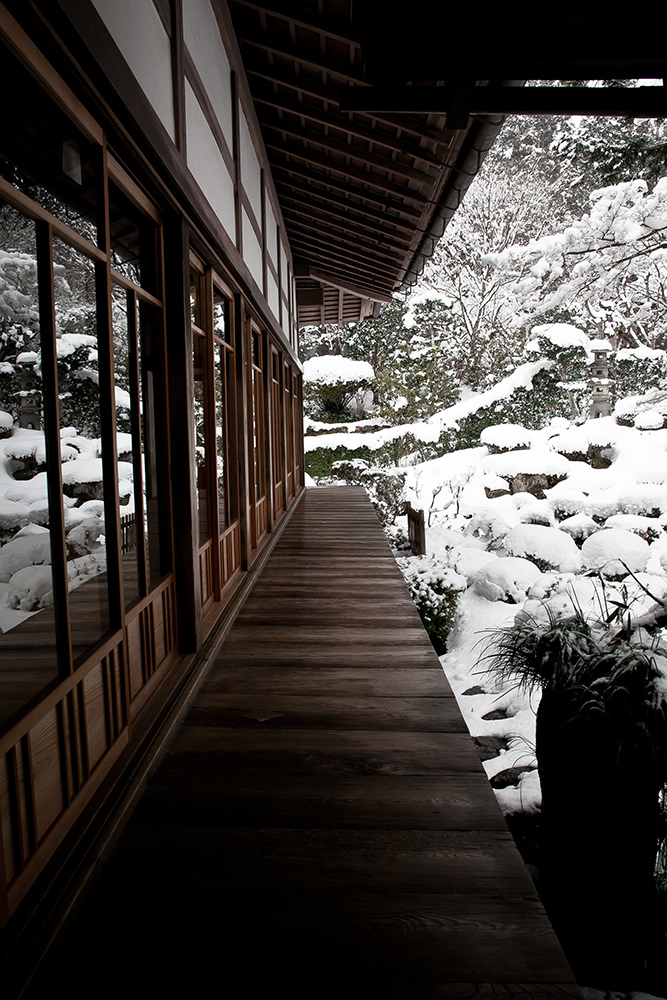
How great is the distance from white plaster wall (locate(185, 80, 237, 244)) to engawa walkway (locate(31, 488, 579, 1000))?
2.36 metres

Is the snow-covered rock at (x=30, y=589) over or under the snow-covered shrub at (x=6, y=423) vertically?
under

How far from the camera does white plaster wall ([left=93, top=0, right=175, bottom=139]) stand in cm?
168

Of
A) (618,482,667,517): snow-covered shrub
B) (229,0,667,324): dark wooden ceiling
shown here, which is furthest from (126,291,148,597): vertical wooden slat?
(618,482,667,517): snow-covered shrub

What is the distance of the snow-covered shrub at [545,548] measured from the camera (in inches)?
366

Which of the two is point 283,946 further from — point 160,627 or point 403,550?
point 403,550

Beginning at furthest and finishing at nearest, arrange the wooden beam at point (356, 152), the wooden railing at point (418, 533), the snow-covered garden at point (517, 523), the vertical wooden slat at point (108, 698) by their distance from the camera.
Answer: the wooden railing at point (418, 533)
the snow-covered garden at point (517, 523)
the wooden beam at point (356, 152)
the vertical wooden slat at point (108, 698)

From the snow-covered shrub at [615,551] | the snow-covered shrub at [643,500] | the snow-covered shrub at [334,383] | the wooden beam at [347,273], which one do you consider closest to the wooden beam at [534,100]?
the wooden beam at [347,273]

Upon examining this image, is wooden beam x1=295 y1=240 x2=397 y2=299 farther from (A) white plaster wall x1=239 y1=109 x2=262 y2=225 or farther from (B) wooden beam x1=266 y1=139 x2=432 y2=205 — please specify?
(A) white plaster wall x1=239 y1=109 x2=262 y2=225

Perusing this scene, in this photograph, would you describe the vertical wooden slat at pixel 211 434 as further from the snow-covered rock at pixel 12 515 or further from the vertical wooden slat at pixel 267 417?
the vertical wooden slat at pixel 267 417

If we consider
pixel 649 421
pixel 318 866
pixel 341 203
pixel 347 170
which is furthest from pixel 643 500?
pixel 318 866

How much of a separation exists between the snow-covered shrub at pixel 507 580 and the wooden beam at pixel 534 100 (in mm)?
6329

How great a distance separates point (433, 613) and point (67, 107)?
5.49 meters

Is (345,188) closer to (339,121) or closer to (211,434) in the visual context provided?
(339,121)

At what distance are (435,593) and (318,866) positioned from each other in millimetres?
5064
